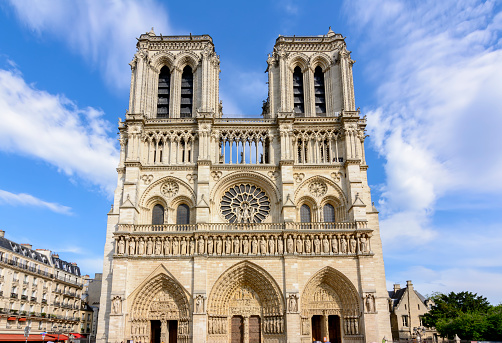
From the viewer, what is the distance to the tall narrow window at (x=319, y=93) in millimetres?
31422

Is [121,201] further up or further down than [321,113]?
further down

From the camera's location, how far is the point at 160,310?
25281mm

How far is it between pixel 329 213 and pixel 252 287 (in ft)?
22.2

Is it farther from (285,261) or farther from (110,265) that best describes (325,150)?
(110,265)

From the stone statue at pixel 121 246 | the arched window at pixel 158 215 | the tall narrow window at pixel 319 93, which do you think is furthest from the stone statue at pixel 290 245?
the tall narrow window at pixel 319 93

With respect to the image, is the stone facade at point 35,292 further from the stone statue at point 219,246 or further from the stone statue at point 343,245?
the stone statue at point 343,245

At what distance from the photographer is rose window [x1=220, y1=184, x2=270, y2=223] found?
2794 centimetres

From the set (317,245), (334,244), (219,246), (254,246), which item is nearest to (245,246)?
(254,246)

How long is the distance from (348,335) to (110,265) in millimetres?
14302

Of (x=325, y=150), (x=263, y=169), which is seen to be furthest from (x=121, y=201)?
(x=325, y=150)

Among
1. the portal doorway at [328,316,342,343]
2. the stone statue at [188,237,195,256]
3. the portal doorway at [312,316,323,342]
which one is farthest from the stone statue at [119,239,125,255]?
the portal doorway at [328,316,342,343]

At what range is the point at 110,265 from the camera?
26.6 metres

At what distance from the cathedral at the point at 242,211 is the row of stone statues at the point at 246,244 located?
0.20ft

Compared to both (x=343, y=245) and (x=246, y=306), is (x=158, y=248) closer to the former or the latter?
(x=246, y=306)
